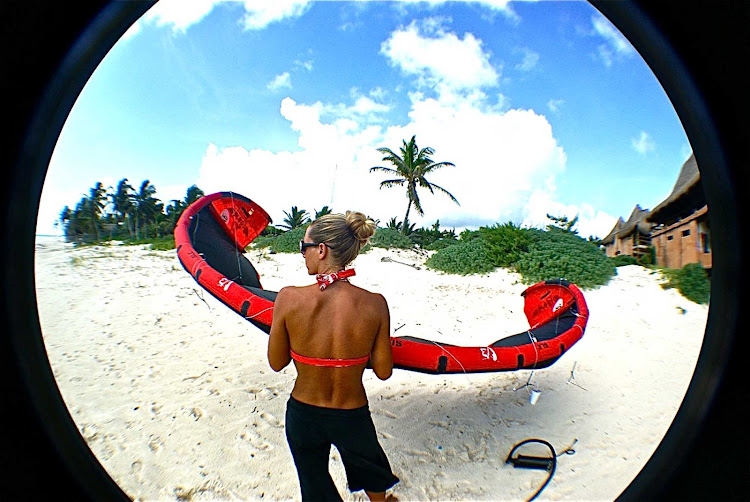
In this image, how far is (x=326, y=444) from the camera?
1.61 m

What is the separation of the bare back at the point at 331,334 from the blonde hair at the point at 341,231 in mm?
165

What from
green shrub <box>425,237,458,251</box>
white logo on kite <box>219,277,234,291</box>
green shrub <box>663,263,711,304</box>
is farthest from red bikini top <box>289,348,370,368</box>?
green shrub <box>425,237,458,251</box>

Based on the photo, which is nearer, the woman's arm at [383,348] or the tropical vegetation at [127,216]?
the woman's arm at [383,348]

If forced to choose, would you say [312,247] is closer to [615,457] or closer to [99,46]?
[99,46]

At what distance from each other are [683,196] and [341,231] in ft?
5.96

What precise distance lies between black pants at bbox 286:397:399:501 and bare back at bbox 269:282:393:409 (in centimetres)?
7

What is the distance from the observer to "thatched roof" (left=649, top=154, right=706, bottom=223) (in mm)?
1378

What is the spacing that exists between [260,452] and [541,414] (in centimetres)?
306

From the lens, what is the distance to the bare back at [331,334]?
1442 mm

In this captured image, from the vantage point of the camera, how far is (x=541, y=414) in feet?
11.7

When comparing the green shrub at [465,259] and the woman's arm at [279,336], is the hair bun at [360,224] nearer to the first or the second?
the woman's arm at [279,336]

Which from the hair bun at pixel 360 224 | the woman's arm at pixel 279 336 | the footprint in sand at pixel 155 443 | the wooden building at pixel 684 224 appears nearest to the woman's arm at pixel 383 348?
the hair bun at pixel 360 224

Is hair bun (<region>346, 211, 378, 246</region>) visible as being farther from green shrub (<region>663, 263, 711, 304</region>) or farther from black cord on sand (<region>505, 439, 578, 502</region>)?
black cord on sand (<region>505, 439, 578, 502</region>)

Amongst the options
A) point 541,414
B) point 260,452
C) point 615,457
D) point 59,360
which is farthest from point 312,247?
point 59,360
